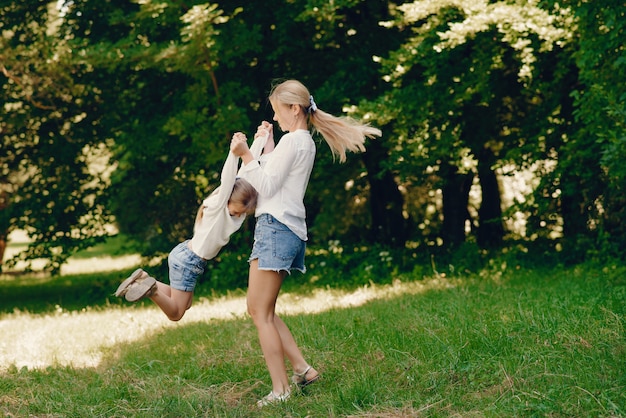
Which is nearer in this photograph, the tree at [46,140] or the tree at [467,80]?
the tree at [467,80]

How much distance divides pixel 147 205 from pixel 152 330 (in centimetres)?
686

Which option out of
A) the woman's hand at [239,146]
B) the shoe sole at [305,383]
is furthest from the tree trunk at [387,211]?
the woman's hand at [239,146]

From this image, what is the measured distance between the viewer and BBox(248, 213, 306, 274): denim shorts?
5.09 m

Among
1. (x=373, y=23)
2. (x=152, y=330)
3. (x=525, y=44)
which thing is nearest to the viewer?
(x=152, y=330)

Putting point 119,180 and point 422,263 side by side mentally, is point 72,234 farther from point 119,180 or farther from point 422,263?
point 422,263

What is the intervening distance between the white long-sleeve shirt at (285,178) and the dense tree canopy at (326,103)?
4.06 meters

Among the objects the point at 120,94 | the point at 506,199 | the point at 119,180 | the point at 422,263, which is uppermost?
the point at 120,94

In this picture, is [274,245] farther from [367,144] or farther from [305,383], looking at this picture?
[367,144]

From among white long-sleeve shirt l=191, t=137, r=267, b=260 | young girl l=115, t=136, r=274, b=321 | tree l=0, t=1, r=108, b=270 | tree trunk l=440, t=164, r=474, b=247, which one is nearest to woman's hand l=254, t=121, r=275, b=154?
young girl l=115, t=136, r=274, b=321

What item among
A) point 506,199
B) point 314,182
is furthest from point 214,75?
point 506,199

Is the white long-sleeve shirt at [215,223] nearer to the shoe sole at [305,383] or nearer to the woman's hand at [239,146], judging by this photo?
the woman's hand at [239,146]

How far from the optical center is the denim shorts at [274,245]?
5.09 meters

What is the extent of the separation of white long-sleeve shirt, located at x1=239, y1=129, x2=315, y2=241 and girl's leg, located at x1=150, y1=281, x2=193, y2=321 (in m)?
0.80

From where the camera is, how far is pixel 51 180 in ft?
49.3
